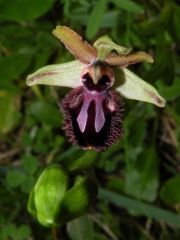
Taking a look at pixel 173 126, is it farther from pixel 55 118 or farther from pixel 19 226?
pixel 19 226

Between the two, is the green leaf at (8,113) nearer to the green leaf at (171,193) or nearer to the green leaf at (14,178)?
the green leaf at (14,178)

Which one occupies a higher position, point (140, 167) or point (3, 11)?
point (3, 11)

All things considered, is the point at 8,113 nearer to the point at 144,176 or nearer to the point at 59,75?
the point at 144,176

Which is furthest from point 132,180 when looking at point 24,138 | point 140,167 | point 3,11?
point 3,11

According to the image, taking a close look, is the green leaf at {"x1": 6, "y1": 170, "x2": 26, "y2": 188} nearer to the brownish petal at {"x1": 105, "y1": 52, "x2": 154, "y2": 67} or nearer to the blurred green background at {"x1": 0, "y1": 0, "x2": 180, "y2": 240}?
the blurred green background at {"x1": 0, "y1": 0, "x2": 180, "y2": 240}

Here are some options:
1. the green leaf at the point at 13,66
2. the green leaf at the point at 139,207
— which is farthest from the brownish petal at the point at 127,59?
the green leaf at the point at 13,66

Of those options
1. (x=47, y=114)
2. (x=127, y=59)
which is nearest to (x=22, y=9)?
(x=47, y=114)
